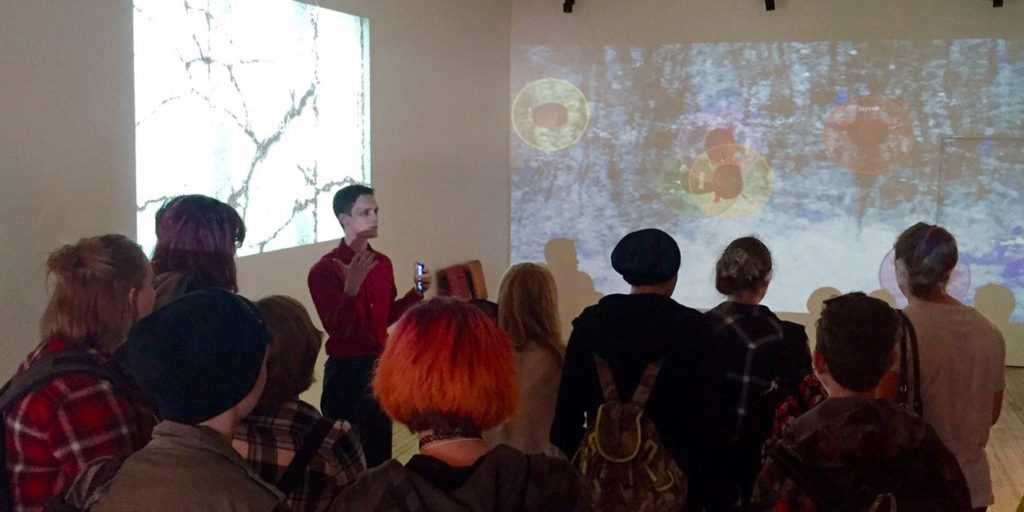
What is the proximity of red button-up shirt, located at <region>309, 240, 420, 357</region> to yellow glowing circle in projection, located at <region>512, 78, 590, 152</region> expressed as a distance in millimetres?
4762

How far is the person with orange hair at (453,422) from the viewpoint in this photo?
138cm

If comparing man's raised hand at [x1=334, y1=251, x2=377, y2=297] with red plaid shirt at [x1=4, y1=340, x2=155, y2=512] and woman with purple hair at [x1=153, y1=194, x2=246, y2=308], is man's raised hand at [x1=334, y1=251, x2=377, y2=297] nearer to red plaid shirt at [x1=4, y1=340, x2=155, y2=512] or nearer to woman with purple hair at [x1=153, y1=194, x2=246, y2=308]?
woman with purple hair at [x1=153, y1=194, x2=246, y2=308]

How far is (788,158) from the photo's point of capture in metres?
7.80

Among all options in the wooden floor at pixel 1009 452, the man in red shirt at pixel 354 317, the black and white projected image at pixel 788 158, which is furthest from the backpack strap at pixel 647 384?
the black and white projected image at pixel 788 158

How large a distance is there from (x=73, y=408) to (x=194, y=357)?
0.52m

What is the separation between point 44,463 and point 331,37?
12.7 ft

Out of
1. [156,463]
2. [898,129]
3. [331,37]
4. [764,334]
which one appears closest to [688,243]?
[898,129]

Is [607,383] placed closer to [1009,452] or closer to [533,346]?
[533,346]

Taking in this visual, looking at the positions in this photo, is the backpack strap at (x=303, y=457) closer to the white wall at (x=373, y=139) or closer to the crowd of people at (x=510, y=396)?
the crowd of people at (x=510, y=396)

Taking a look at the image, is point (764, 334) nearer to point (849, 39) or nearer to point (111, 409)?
point (111, 409)

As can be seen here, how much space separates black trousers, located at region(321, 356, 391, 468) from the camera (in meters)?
3.66

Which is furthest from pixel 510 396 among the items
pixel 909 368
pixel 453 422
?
pixel 909 368

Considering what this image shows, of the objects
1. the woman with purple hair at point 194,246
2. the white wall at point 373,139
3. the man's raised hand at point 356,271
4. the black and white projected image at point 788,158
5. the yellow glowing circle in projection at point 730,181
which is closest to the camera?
the woman with purple hair at point 194,246

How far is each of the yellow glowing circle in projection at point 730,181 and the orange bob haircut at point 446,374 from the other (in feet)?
22.0
